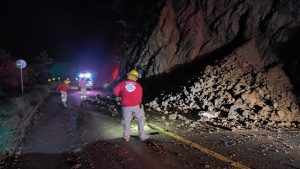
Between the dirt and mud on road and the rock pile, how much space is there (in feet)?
5.64

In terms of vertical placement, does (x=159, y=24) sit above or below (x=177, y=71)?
→ above

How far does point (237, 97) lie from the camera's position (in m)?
14.7

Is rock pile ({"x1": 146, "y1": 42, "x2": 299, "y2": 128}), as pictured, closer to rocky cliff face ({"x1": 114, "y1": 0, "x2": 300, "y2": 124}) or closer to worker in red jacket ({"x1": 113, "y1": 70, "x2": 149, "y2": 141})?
rocky cliff face ({"x1": 114, "y1": 0, "x2": 300, "y2": 124})

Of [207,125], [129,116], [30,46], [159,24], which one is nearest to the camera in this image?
[129,116]

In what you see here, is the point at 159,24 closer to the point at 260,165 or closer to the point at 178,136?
the point at 178,136

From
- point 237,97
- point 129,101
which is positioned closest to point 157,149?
point 129,101

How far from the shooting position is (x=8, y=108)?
16016mm

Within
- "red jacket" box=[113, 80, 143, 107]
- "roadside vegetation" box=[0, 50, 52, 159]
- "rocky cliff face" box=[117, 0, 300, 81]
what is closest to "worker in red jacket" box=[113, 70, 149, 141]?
"red jacket" box=[113, 80, 143, 107]

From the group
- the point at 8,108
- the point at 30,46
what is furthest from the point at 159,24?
the point at 30,46

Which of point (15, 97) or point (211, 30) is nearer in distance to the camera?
point (15, 97)

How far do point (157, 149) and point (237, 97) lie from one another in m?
7.01

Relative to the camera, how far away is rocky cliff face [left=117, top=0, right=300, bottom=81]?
58.0 feet

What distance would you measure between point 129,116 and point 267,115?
547 centimetres

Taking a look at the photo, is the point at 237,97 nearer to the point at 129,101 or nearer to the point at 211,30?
the point at 129,101
